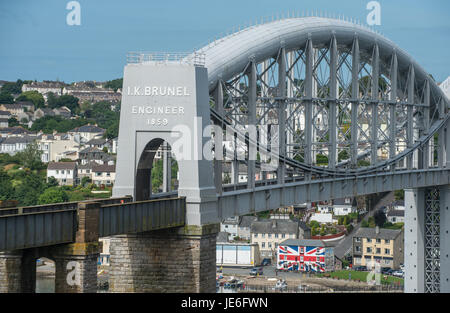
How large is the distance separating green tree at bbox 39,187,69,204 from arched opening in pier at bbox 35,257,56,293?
629 inches

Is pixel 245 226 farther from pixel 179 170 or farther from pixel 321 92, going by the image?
pixel 179 170

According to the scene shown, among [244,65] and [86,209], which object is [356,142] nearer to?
[244,65]

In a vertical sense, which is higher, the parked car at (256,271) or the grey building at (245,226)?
the grey building at (245,226)

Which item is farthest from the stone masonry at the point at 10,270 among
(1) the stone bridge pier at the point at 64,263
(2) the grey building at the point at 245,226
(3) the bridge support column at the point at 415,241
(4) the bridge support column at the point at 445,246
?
(2) the grey building at the point at 245,226

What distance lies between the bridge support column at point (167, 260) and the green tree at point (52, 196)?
12605 centimetres

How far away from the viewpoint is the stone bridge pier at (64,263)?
49281 mm

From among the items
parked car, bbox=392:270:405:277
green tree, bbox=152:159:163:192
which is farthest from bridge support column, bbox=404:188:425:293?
green tree, bbox=152:159:163:192

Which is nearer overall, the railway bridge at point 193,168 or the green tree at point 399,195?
the railway bridge at point 193,168

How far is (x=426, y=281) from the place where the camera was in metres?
102

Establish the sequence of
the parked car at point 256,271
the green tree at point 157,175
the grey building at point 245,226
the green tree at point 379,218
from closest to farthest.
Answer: the parked car at point 256,271
the green tree at point 157,175
the grey building at point 245,226
the green tree at point 379,218

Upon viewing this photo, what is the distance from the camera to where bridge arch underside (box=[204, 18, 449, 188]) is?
67000 millimetres

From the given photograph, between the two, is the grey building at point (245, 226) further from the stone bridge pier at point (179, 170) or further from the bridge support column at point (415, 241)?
the stone bridge pier at point (179, 170)

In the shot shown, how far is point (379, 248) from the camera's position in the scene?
6097 inches

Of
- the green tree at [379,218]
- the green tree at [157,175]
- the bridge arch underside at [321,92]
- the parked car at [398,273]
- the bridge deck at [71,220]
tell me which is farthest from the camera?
the green tree at [379,218]
